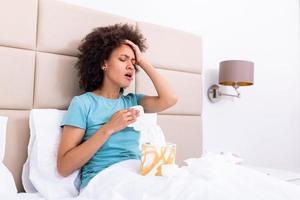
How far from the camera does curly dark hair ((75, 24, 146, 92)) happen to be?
61.0 inches

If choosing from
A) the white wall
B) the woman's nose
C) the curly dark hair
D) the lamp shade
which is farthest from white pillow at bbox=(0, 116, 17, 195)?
the lamp shade

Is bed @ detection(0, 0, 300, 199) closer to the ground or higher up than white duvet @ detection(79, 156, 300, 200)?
higher up

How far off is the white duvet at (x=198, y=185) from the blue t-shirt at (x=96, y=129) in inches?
5.3

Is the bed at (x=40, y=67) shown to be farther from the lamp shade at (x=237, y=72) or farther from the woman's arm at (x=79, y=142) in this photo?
the lamp shade at (x=237, y=72)

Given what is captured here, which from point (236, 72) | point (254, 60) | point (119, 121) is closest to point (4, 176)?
point (119, 121)

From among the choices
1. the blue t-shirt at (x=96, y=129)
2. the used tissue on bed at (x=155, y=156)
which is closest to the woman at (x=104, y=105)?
the blue t-shirt at (x=96, y=129)

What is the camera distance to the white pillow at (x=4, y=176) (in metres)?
1.21

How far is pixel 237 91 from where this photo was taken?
2.50 metres

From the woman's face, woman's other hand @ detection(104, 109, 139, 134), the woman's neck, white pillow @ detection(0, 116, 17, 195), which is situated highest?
the woman's face

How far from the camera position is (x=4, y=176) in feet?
4.10

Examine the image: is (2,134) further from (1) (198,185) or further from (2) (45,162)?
(1) (198,185)

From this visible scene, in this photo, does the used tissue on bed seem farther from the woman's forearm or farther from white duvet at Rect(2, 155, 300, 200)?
the woman's forearm

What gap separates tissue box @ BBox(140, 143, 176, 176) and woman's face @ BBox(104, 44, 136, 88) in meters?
0.40

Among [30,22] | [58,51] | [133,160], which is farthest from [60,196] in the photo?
[30,22]
